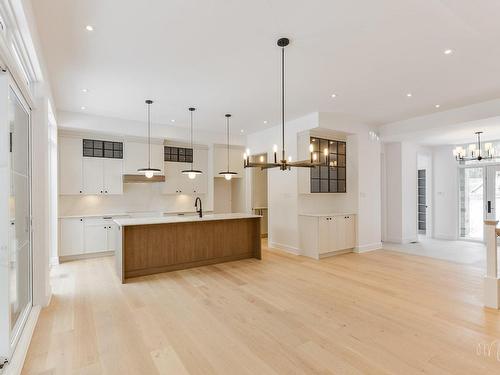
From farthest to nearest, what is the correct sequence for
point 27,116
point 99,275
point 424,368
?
point 99,275, point 27,116, point 424,368

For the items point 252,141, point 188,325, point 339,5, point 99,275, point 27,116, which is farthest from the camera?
point 252,141

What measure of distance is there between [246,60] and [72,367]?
3537mm

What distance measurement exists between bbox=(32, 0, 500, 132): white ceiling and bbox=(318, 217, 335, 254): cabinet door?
92.2 inches

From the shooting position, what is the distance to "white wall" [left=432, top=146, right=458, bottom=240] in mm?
7737

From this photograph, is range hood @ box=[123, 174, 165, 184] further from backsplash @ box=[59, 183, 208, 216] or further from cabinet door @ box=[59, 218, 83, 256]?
cabinet door @ box=[59, 218, 83, 256]

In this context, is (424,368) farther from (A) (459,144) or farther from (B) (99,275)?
(A) (459,144)

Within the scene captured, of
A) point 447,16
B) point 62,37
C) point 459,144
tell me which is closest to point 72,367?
point 62,37

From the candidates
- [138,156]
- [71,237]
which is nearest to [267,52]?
[138,156]

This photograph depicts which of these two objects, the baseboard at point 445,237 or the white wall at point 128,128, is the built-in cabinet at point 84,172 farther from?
the baseboard at point 445,237

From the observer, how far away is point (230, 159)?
7.86 m

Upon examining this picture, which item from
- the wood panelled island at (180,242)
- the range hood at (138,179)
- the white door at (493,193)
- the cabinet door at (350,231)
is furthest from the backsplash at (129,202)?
the white door at (493,193)

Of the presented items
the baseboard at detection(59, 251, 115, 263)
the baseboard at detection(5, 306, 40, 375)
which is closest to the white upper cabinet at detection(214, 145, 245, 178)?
the baseboard at detection(59, 251, 115, 263)

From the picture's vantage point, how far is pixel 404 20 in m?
2.66

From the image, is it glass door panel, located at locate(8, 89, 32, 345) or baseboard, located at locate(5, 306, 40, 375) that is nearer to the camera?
baseboard, located at locate(5, 306, 40, 375)
